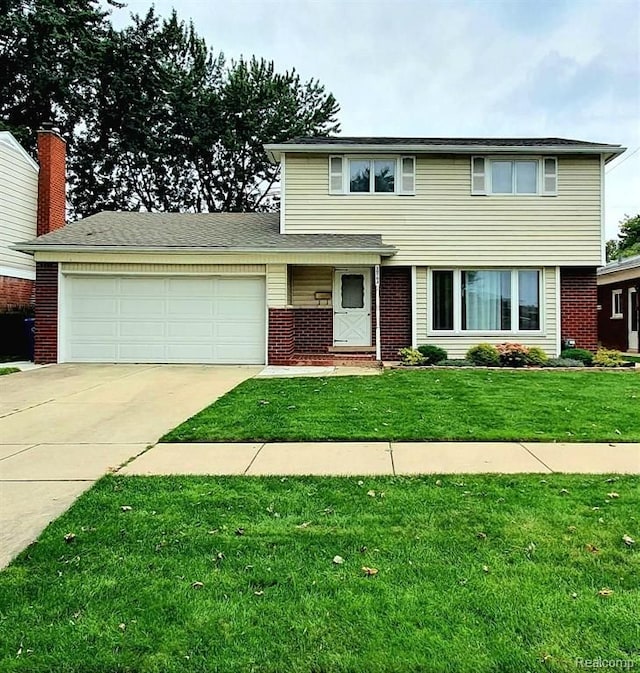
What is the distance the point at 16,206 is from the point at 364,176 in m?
11.2

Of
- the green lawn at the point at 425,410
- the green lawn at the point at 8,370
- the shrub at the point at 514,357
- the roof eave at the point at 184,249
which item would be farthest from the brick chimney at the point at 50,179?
the shrub at the point at 514,357

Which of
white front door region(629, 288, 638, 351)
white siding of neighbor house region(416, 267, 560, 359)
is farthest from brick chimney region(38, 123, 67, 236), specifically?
white front door region(629, 288, 638, 351)

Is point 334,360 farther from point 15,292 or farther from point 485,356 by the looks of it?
point 15,292

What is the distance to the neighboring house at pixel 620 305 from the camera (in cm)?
1792

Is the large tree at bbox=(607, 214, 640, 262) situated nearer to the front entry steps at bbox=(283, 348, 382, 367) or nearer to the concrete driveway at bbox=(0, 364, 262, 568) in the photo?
the front entry steps at bbox=(283, 348, 382, 367)

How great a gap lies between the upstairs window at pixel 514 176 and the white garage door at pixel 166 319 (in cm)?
650

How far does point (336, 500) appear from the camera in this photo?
4.14 metres

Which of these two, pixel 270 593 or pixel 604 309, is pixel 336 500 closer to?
pixel 270 593

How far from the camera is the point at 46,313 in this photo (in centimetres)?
1338

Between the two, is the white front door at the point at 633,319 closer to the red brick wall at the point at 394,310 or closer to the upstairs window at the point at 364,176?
the red brick wall at the point at 394,310

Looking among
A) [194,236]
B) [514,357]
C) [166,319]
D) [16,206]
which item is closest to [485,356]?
[514,357]

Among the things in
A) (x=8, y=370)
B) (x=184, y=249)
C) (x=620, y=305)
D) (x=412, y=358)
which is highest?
(x=184, y=249)

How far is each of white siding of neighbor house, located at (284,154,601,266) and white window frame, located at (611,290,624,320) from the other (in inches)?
225

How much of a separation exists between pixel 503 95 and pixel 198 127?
15496mm
